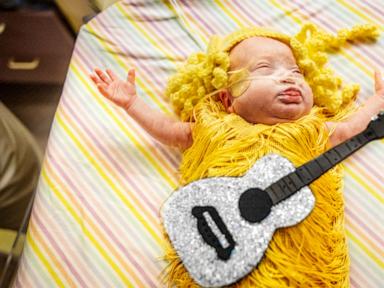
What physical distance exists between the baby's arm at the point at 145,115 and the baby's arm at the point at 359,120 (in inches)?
11.2

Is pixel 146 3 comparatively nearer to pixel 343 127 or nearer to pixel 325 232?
pixel 343 127

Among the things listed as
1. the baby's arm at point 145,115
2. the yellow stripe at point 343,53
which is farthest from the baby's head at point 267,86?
the yellow stripe at point 343,53

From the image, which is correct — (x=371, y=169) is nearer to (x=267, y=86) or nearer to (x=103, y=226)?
(x=267, y=86)

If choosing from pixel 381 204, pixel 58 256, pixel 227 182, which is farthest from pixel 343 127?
pixel 58 256

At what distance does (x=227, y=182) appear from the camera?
807 mm

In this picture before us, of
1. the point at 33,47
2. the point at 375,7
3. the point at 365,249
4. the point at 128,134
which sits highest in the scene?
the point at 33,47

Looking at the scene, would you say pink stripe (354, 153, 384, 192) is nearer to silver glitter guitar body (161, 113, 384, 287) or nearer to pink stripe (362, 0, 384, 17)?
silver glitter guitar body (161, 113, 384, 287)

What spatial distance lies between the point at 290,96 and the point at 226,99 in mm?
131

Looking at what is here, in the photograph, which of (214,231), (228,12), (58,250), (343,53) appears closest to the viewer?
(214,231)

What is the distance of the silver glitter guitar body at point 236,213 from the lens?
2.46 feet

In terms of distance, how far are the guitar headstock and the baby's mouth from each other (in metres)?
0.15

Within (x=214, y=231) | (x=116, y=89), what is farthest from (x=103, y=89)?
(x=214, y=231)

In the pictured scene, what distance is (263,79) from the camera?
0.88m

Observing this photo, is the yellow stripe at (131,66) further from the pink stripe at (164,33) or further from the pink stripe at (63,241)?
the pink stripe at (63,241)
